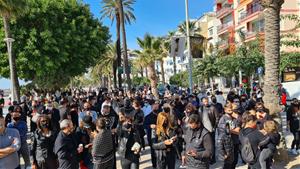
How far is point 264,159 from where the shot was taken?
6.54 meters

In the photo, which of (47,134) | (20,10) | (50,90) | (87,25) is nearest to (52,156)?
(47,134)

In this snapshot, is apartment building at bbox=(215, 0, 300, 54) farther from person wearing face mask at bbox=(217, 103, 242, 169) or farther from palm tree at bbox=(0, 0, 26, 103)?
person wearing face mask at bbox=(217, 103, 242, 169)

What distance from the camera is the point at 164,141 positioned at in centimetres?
644

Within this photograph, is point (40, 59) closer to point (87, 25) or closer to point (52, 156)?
point (87, 25)

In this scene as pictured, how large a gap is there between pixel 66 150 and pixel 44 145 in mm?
769

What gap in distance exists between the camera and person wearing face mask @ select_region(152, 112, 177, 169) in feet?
21.2

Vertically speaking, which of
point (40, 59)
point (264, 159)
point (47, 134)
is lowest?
point (264, 159)

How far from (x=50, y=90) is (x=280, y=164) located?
30.0 meters

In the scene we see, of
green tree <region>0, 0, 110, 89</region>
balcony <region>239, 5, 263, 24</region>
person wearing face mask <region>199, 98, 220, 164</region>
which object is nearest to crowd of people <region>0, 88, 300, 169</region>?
person wearing face mask <region>199, 98, 220, 164</region>

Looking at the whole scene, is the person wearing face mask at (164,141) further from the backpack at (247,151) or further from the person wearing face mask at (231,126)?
the backpack at (247,151)

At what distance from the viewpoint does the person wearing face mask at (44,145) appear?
627 cm

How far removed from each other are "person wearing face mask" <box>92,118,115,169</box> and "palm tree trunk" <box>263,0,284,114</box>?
5.45 m

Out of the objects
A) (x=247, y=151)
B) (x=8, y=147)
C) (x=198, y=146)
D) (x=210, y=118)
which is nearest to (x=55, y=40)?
(x=210, y=118)

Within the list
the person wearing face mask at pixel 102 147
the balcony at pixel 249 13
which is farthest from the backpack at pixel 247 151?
the balcony at pixel 249 13
